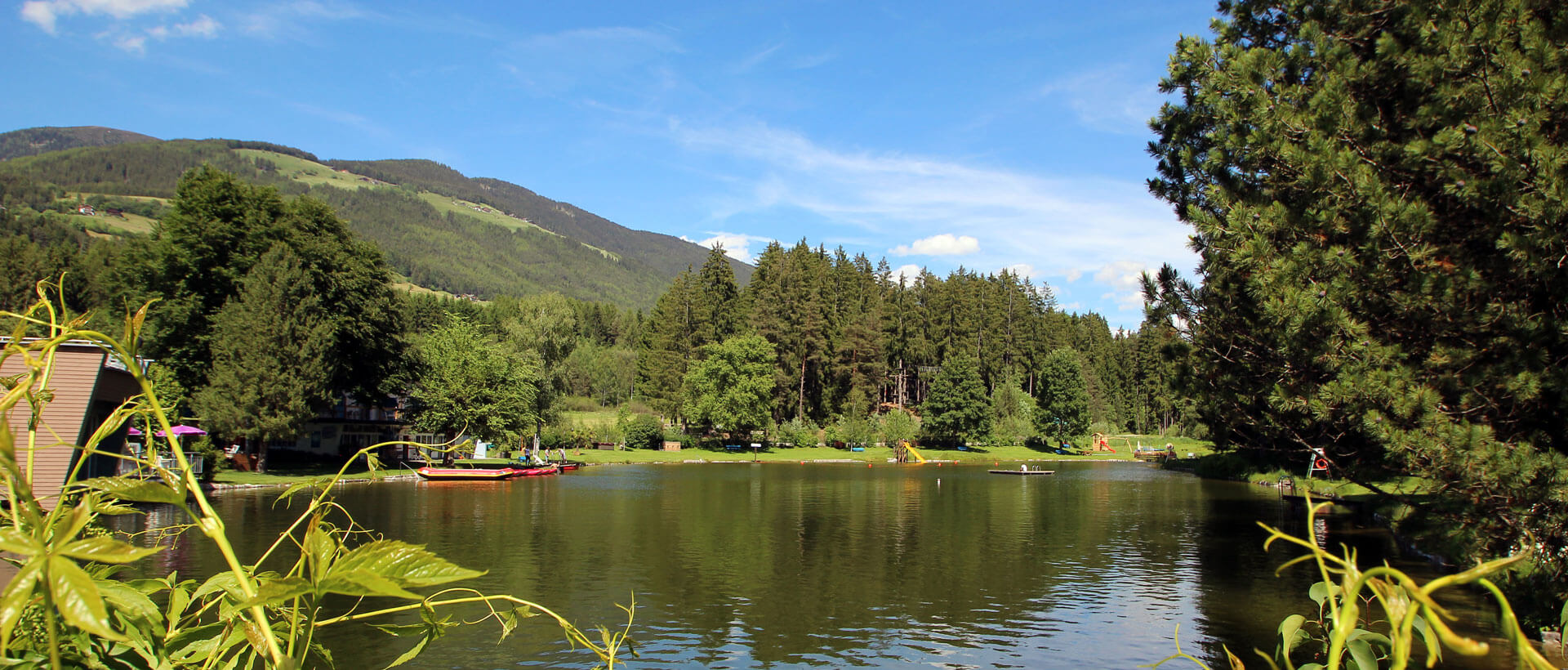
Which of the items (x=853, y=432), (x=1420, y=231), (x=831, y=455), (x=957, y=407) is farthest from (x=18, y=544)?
(x=957, y=407)

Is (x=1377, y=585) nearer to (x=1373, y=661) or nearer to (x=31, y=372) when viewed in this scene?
(x=1373, y=661)

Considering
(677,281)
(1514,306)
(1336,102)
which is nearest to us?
(1514,306)

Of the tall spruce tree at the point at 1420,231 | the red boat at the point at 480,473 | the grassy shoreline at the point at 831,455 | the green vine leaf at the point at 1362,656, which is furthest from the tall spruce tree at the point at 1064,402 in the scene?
the green vine leaf at the point at 1362,656

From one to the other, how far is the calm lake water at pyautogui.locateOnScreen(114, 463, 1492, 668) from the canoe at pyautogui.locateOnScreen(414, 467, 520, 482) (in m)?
2.96

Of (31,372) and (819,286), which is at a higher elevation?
(819,286)

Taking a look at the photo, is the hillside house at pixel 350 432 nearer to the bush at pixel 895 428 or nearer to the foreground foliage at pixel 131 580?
the bush at pixel 895 428

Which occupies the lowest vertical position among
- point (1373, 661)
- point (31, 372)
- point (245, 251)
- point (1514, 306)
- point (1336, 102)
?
point (1373, 661)

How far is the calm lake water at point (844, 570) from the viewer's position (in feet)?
49.3

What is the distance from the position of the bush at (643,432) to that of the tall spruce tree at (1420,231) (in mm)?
62296

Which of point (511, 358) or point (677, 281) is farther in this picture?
point (677, 281)

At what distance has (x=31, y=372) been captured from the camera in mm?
1045

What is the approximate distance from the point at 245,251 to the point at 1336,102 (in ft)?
152

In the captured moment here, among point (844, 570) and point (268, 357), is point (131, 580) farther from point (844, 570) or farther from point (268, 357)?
point (268, 357)

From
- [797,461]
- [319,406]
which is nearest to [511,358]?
[319,406]
